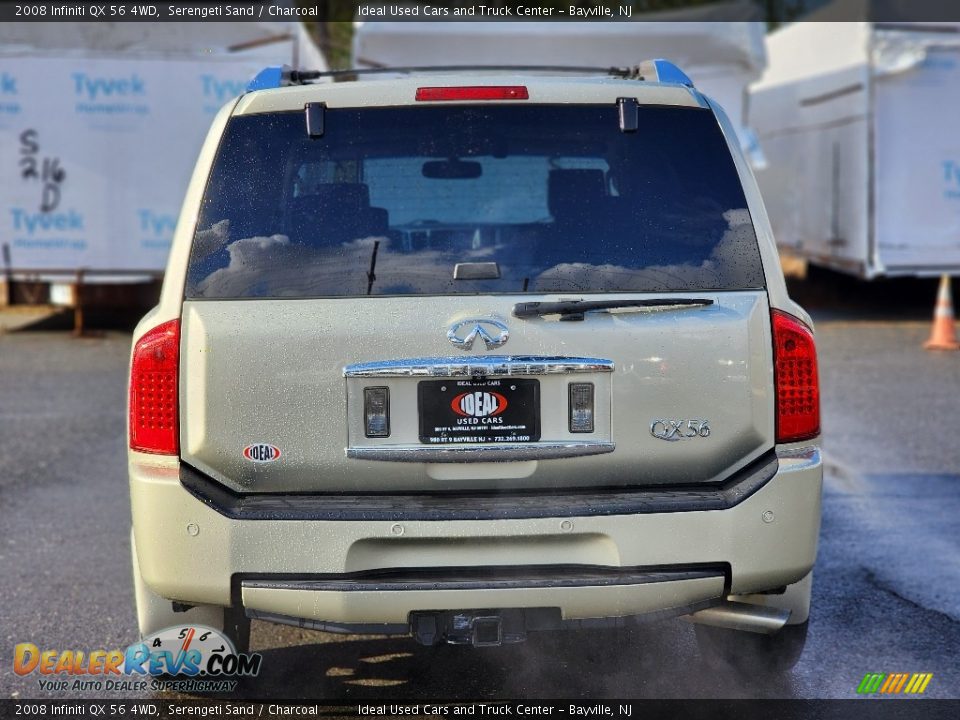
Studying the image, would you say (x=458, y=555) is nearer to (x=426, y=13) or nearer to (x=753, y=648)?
(x=753, y=648)

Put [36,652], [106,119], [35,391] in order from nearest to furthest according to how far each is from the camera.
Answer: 1. [36,652]
2. [35,391]
3. [106,119]

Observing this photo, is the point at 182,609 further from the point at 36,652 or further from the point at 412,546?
the point at 36,652

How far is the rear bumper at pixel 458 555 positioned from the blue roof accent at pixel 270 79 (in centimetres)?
141

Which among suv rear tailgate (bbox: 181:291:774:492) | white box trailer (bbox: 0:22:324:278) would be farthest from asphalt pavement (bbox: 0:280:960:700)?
white box trailer (bbox: 0:22:324:278)

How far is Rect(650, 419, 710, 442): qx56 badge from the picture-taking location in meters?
3.67

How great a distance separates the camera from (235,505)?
3.65 metres

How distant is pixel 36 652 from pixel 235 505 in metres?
1.63

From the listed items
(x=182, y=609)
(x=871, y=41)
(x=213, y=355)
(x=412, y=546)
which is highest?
(x=871, y=41)

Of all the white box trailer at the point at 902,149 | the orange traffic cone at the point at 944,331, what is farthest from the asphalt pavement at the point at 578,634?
the white box trailer at the point at 902,149

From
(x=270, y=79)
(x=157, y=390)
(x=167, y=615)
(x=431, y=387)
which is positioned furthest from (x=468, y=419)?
(x=270, y=79)

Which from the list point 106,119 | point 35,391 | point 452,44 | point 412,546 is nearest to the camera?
point 412,546

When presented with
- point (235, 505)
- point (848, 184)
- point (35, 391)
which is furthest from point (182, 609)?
point (848, 184)

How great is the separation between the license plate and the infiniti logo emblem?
11cm

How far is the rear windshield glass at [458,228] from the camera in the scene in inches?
146
